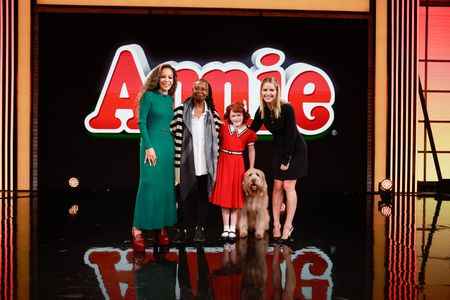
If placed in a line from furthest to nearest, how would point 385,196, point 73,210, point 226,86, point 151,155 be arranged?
1. point 226,86
2. point 385,196
3. point 73,210
4. point 151,155

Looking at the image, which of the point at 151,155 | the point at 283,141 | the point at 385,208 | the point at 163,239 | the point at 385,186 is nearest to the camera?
the point at 151,155

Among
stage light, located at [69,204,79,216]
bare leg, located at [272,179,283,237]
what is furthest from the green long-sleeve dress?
stage light, located at [69,204,79,216]

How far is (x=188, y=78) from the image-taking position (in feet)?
32.7

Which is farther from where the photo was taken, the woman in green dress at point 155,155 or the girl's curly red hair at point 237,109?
the girl's curly red hair at point 237,109

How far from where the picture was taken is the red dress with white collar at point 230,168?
17.1ft

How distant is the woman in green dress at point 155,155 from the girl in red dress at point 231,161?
0.63 m

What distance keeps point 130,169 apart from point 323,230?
4817 mm

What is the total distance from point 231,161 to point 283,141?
1.53ft

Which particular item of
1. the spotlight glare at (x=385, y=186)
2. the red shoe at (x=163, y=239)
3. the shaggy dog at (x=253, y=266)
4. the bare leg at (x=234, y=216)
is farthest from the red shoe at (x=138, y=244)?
the spotlight glare at (x=385, y=186)

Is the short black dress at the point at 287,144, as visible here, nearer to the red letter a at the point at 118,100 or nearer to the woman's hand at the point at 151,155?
the woman's hand at the point at 151,155

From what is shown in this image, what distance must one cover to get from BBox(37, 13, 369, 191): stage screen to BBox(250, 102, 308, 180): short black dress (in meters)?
4.88

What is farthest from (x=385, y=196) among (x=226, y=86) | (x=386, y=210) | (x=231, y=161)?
(x=231, y=161)

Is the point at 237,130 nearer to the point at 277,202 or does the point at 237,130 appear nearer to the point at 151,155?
the point at 277,202

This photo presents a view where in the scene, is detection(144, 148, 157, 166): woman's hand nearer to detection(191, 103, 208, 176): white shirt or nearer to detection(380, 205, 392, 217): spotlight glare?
detection(191, 103, 208, 176): white shirt
